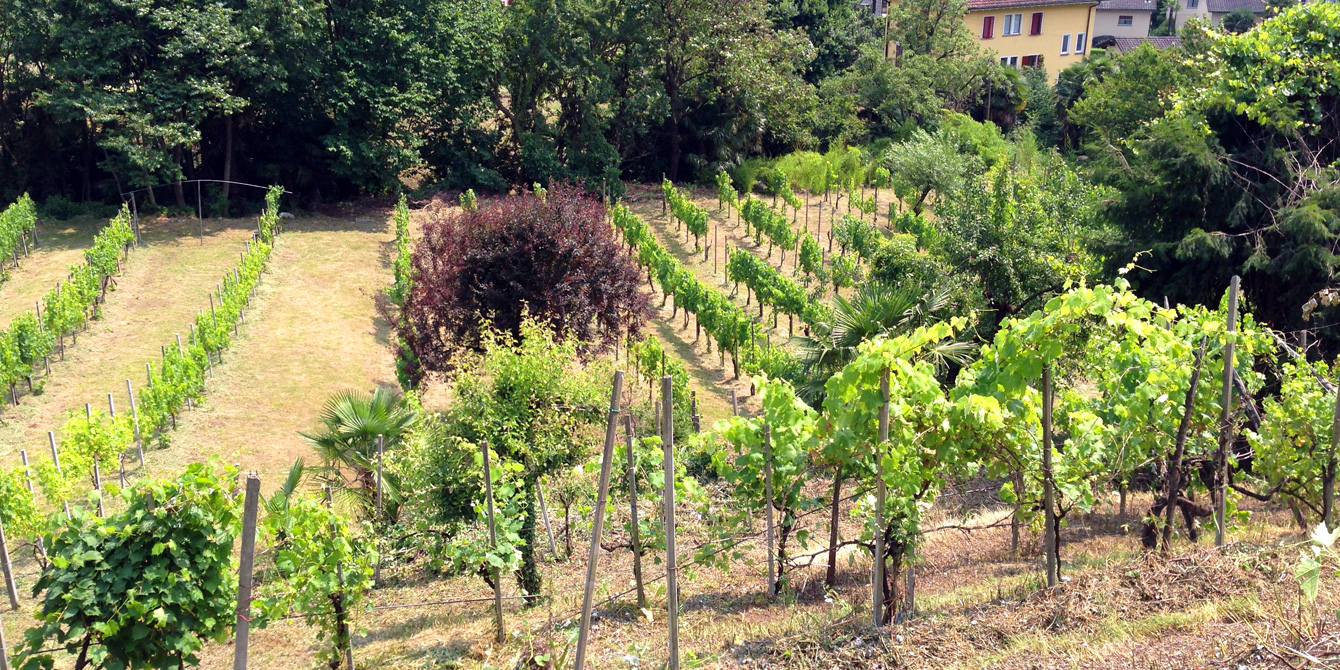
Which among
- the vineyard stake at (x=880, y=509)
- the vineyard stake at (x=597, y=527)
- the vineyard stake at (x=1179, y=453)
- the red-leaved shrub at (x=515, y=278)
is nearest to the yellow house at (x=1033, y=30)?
the red-leaved shrub at (x=515, y=278)

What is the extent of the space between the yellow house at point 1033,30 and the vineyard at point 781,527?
37177 millimetres

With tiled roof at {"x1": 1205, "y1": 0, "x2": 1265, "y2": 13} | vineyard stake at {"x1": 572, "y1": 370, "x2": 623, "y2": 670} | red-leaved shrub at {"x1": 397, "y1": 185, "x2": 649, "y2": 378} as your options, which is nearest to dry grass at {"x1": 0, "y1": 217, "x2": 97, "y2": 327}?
Answer: red-leaved shrub at {"x1": 397, "y1": 185, "x2": 649, "y2": 378}

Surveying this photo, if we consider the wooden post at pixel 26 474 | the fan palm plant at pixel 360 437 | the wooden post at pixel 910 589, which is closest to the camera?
the wooden post at pixel 910 589

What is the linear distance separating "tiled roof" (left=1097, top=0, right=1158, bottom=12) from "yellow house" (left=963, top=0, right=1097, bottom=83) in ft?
42.9

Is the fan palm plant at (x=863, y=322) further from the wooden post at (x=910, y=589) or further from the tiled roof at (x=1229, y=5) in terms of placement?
the tiled roof at (x=1229, y=5)

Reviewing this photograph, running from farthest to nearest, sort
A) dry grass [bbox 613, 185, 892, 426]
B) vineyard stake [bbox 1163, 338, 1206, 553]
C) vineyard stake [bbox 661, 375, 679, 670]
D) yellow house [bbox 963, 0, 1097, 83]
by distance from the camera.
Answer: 1. yellow house [bbox 963, 0, 1097, 83]
2. dry grass [bbox 613, 185, 892, 426]
3. vineyard stake [bbox 1163, 338, 1206, 553]
4. vineyard stake [bbox 661, 375, 679, 670]

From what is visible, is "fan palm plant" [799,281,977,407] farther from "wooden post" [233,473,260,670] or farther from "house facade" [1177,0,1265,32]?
"house facade" [1177,0,1265,32]

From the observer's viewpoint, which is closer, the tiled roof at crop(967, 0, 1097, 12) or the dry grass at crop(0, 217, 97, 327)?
the dry grass at crop(0, 217, 97, 327)

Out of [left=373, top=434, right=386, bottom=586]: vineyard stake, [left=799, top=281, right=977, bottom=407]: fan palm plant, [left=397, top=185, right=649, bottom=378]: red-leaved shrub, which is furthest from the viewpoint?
[left=397, top=185, right=649, bottom=378]: red-leaved shrub

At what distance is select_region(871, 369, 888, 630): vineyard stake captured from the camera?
6.07 metres

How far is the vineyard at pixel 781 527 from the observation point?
19.8ft

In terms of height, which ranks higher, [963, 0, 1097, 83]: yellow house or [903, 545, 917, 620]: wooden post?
[963, 0, 1097, 83]: yellow house

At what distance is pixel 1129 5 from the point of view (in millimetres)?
56875

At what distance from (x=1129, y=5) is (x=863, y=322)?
53.4m
